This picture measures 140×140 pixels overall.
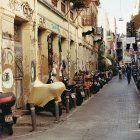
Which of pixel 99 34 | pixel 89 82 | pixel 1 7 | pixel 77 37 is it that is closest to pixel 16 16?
pixel 1 7

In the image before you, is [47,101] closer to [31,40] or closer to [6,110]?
[6,110]

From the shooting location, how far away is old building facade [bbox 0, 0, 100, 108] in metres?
14.9

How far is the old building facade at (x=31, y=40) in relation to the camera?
1495 centimetres

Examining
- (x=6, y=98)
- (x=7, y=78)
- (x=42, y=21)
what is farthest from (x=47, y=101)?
(x=42, y=21)

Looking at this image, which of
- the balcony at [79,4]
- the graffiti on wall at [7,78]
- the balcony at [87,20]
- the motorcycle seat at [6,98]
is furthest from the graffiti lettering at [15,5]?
the balcony at [87,20]

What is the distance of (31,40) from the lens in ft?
58.5

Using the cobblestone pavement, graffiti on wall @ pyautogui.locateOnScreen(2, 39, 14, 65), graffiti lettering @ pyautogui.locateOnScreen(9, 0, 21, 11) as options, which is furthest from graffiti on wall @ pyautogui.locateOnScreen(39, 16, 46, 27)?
the cobblestone pavement

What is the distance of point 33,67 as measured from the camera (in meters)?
18.0

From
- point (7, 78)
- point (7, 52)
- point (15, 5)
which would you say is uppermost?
point (15, 5)

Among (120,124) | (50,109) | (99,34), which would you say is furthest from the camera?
(99,34)

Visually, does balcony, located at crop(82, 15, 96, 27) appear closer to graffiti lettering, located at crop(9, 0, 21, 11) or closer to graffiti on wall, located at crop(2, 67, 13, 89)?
graffiti lettering, located at crop(9, 0, 21, 11)

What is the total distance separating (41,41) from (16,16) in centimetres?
479

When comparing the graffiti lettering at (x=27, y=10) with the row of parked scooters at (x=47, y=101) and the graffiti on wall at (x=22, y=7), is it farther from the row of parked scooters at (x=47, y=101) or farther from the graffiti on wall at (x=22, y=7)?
the row of parked scooters at (x=47, y=101)

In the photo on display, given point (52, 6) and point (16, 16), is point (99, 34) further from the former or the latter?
point (16, 16)
